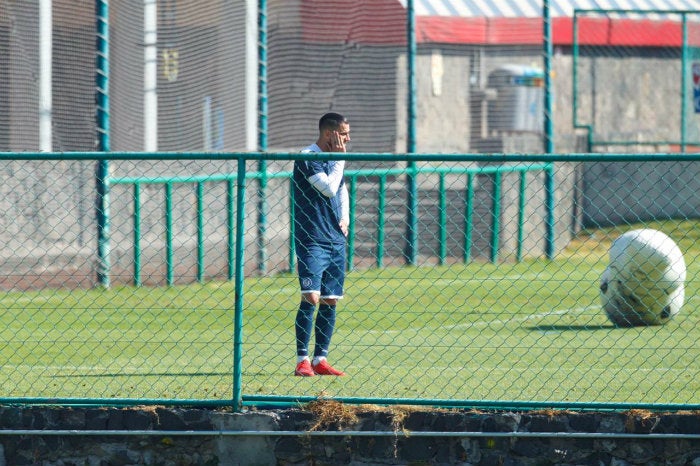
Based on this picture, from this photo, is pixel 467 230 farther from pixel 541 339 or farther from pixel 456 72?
pixel 541 339

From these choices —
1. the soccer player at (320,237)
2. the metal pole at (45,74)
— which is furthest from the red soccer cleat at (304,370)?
the metal pole at (45,74)

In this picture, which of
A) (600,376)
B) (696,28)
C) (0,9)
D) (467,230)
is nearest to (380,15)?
(467,230)

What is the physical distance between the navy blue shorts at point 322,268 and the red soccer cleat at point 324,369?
445mm

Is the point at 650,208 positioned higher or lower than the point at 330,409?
higher

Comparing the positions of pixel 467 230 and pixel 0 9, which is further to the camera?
pixel 467 230

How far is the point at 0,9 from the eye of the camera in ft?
49.1

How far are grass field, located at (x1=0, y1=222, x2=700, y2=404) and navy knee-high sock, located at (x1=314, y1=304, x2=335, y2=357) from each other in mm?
253

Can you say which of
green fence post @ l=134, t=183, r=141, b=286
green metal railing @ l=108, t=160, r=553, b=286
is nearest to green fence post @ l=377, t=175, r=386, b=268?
green metal railing @ l=108, t=160, r=553, b=286

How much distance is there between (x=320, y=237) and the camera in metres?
9.24

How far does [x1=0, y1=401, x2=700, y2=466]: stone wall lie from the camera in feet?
26.7

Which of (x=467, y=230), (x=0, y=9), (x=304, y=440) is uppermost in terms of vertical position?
(x=0, y=9)

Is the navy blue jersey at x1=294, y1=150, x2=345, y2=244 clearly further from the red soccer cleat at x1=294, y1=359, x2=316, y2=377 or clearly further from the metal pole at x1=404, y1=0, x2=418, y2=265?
the metal pole at x1=404, y1=0, x2=418, y2=265

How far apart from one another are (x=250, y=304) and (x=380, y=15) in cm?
615

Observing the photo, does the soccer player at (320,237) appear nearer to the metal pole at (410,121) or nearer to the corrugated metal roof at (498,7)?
the metal pole at (410,121)
